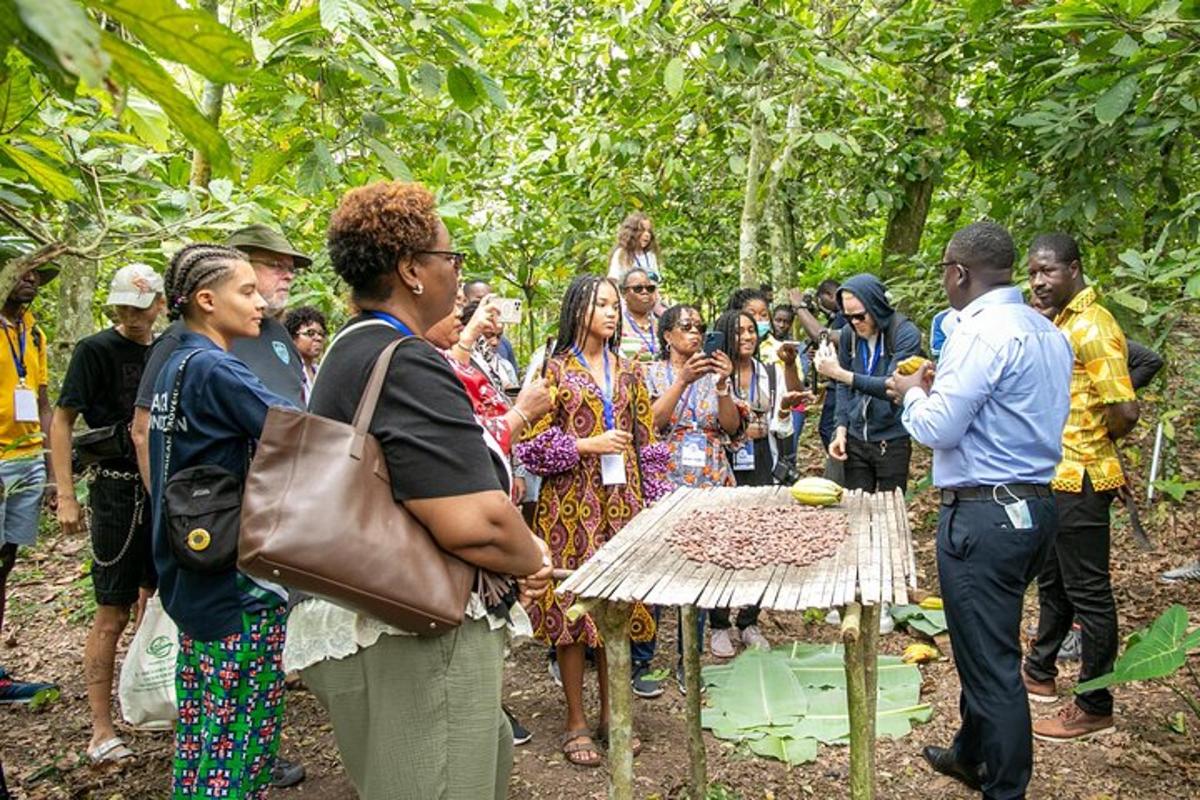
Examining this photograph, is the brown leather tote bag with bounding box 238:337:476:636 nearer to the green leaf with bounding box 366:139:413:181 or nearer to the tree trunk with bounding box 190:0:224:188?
the green leaf with bounding box 366:139:413:181

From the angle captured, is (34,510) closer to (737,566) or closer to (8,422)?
(8,422)

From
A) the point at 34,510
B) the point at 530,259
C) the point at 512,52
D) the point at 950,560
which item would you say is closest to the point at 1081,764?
the point at 950,560

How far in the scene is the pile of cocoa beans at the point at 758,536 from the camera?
2.72 m

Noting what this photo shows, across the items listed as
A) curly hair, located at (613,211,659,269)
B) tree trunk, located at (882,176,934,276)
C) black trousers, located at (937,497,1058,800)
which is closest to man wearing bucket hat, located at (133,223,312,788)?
black trousers, located at (937,497,1058,800)

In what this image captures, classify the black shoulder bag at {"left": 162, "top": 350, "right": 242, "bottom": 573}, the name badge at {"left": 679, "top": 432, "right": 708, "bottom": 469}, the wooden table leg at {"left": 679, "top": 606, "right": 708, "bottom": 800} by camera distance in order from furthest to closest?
1. the name badge at {"left": 679, "top": 432, "right": 708, "bottom": 469}
2. the wooden table leg at {"left": 679, "top": 606, "right": 708, "bottom": 800}
3. the black shoulder bag at {"left": 162, "top": 350, "right": 242, "bottom": 573}

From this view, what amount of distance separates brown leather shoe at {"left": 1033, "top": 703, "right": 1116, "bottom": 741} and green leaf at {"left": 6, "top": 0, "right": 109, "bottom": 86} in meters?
4.31

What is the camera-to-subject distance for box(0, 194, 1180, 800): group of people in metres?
1.81

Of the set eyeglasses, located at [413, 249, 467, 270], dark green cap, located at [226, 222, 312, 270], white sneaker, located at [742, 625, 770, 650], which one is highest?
dark green cap, located at [226, 222, 312, 270]

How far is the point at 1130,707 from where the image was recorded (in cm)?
406

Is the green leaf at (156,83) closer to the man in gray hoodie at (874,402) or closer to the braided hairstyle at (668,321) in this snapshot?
the braided hairstyle at (668,321)

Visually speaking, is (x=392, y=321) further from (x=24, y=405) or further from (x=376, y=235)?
(x=24, y=405)

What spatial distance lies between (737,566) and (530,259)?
5610 mm

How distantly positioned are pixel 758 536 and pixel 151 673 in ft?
7.09

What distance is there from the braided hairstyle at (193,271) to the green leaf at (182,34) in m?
2.10
